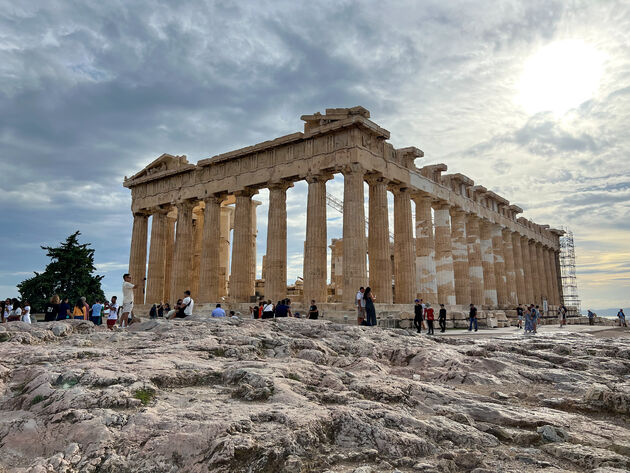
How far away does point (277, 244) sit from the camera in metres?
27.1

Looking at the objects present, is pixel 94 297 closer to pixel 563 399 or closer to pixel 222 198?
pixel 222 198

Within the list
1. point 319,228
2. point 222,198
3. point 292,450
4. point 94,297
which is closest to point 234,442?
point 292,450

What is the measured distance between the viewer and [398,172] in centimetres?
2727

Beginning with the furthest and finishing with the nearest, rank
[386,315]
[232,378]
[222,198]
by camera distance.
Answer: [222,198], [386,315], [232,378]

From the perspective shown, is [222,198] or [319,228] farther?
[222,198]

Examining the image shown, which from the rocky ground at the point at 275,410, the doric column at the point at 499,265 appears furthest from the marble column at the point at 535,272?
the rocky ground at the point at 275,410

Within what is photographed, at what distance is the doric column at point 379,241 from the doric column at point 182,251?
44.0 ft

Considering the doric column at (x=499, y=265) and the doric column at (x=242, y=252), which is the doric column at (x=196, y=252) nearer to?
the doric column at (x=242, y=252)

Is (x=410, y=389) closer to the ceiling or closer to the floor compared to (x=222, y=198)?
closer to the floor

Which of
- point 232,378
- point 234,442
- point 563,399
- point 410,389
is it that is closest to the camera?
point 234,442

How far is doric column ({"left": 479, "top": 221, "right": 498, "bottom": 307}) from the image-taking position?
35.4 m

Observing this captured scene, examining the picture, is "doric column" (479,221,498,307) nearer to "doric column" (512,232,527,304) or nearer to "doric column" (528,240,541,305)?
"doric column" (512,232,527,304)

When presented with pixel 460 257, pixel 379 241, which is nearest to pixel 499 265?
pixel 460 257

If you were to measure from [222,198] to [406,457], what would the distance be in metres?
27.9
